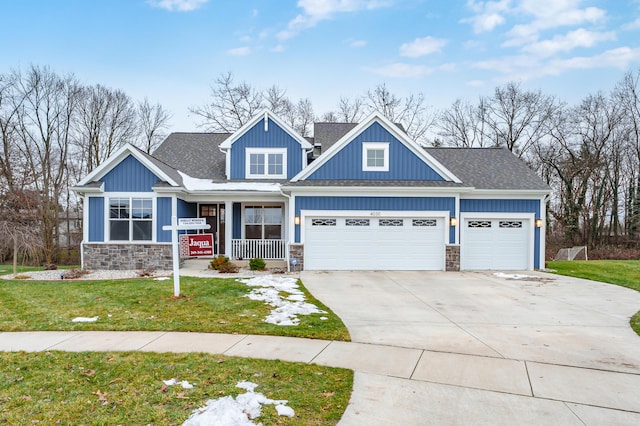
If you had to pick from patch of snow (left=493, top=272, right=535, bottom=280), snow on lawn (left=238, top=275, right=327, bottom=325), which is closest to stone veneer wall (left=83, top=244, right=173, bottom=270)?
snow on lawn (left=238, top=275, right=327, bottom=325)

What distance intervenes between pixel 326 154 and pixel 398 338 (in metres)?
9.28

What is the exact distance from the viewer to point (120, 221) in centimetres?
1380

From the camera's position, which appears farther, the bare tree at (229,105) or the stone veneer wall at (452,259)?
the bare tree at (229,105)

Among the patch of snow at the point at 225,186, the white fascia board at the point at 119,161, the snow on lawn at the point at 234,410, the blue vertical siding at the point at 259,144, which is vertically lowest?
the snow on lawn at the point at 234,410

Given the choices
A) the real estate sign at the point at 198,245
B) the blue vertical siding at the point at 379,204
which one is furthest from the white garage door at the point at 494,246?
the real estate sign at the point at 198,245

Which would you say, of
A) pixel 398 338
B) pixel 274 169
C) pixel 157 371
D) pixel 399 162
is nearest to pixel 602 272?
pixel 399 162

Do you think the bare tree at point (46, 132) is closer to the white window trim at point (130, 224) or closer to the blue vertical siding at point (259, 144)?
the white window trim at point (130, 224)

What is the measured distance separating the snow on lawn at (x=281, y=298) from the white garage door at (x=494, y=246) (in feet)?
23.4

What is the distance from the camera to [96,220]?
45.1 feet

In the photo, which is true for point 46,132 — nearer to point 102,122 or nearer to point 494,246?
point 102,122

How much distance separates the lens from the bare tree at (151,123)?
30516 millimetres

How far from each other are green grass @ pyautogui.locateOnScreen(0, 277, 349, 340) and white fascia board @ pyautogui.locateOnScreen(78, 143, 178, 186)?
14.1 feet

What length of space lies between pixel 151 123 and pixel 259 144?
18642 mm

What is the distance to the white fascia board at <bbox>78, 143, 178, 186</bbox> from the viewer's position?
13.5 metres
